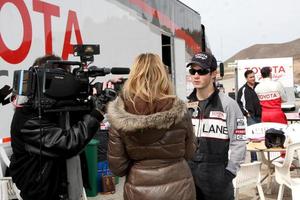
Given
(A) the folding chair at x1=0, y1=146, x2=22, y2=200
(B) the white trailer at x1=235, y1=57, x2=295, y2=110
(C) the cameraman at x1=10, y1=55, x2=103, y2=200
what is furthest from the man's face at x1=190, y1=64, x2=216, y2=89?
(B) the white trailer at x1=235, y1=57, x2=295, y2=110

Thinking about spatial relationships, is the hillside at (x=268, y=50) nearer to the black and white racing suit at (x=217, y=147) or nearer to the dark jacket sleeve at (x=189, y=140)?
the black and white racing suit at (x=217, y=147)

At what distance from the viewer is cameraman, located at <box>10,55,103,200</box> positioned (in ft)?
8.35

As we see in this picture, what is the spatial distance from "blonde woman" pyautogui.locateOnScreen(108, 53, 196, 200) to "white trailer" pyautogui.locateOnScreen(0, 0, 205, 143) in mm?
1633

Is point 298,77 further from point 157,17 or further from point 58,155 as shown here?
point 58,155

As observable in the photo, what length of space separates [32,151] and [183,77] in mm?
7678

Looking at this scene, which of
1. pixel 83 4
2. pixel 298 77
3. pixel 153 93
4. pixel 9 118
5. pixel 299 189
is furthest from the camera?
pixel 298 77

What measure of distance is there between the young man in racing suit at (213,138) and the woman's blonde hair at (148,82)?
0.67 metres

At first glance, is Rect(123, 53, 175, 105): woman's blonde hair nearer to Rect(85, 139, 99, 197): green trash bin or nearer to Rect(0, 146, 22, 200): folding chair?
Rect(0, 146, 22, 200): folding chair

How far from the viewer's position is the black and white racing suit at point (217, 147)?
307cm

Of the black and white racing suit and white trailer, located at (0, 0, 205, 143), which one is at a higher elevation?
white trailer, located at (0, 0, 205, 143)

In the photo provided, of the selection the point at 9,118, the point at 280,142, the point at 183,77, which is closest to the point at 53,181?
the point at 9,118

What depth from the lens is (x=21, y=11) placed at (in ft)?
13.4

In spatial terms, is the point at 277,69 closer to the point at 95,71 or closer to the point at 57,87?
the point at 95,71

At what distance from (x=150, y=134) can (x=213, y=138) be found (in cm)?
75
